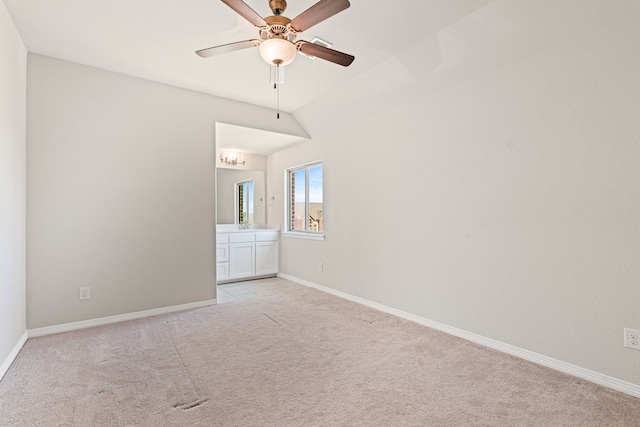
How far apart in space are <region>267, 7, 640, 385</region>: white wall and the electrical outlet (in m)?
0.03

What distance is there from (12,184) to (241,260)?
10.1 ft

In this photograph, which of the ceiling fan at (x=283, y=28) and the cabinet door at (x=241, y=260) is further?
the cabinet door at (x=241, y=260)

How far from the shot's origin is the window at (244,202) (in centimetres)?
583

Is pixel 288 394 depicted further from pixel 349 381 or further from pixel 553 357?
pixel 553 357

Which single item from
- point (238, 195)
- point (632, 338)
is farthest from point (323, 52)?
point (238, 195)

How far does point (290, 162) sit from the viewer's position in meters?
5.27

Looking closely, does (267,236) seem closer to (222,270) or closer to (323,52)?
(222,270)

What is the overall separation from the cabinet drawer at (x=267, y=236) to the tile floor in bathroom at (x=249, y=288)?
0.66 m

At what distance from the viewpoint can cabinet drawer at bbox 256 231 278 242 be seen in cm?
534

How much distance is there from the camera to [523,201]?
2389mm

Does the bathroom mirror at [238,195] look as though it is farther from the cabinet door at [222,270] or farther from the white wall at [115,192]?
the white wall at [115,192]

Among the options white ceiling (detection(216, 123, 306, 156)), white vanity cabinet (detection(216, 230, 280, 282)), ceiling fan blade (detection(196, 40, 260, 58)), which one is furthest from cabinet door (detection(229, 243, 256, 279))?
ceiling fan blade (detection(196, 40, 260, 58))

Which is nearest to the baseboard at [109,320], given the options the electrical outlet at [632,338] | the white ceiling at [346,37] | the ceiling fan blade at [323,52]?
the white ceiling at [346,37]

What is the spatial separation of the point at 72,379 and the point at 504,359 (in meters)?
3.01
